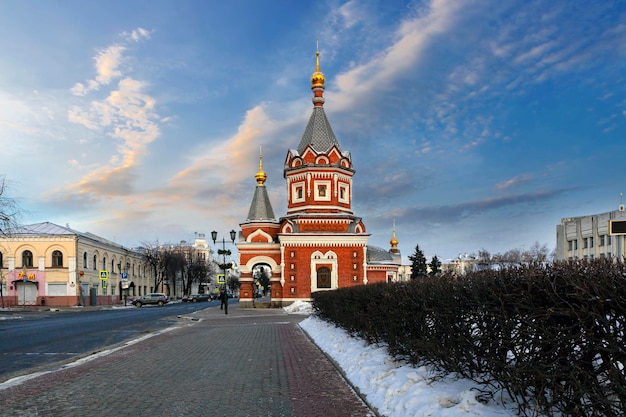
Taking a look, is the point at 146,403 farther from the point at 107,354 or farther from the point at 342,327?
the point at 342,327

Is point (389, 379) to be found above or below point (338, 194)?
below

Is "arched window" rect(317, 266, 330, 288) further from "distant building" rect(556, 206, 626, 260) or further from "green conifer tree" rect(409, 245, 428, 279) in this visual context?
"distant building" rect(556, 206, 626, 260)

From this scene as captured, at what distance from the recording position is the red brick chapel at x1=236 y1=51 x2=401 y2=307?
4016 centimetres

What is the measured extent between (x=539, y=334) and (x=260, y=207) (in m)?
39.9

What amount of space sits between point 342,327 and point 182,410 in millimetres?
8197

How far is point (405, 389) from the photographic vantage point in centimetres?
638

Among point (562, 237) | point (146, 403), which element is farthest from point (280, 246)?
point (562, 237)

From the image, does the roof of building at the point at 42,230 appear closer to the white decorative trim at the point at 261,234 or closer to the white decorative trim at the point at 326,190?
the white decorative trim at the point at 261,234

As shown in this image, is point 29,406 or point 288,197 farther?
point 288,197

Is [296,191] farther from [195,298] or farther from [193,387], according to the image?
[193,387]

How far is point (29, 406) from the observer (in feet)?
22.6

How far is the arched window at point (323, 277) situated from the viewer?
132 ft

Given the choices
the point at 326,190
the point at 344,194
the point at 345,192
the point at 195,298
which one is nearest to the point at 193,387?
the point at 326,190

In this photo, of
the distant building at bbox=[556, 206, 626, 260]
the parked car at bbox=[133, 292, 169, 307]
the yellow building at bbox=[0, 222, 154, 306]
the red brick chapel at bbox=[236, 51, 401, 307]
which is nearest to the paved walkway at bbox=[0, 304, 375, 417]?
the red brick chapel at bbox=[236, 51, 401, 307]
